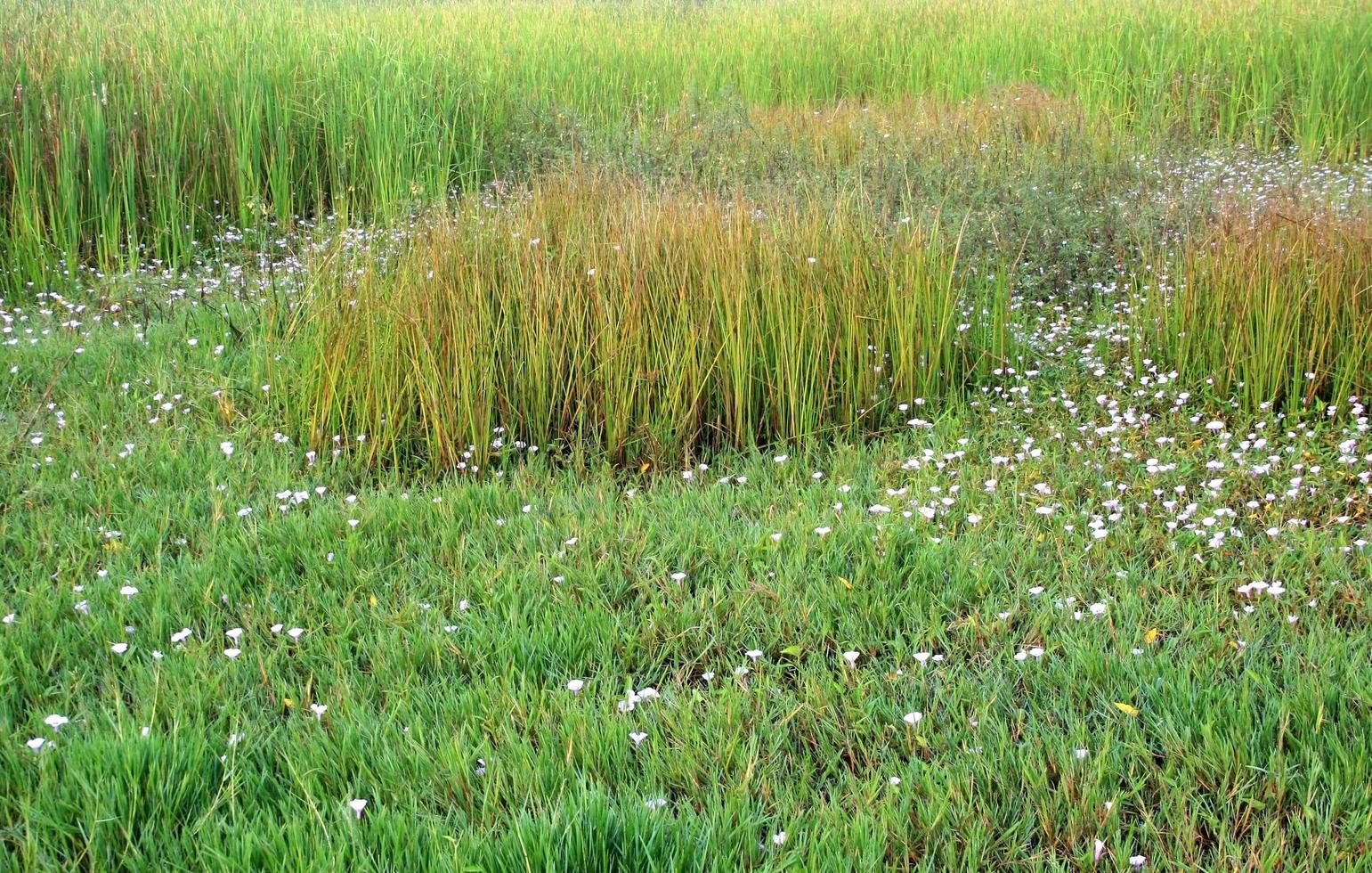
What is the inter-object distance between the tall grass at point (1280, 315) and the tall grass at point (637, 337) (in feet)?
2.36

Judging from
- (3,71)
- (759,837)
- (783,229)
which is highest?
(3,71)

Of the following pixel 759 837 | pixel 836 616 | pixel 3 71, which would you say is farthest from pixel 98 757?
pixel 3 71

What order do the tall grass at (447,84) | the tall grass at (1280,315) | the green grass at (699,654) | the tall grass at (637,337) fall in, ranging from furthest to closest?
the tall grass at (447,84) → the tall grass at (637,337) → the tall grass at (1280,315) → the green grass at (699,654)

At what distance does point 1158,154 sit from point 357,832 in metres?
7.06

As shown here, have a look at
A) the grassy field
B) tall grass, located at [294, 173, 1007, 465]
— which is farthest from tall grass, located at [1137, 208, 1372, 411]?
tall grass, located at [294, 173, 1007, 465]

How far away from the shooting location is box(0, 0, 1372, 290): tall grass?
644cm

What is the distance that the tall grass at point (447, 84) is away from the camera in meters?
6.44

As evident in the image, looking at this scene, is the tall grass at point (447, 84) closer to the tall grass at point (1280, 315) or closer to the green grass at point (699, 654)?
the green grass at point (699, 654)

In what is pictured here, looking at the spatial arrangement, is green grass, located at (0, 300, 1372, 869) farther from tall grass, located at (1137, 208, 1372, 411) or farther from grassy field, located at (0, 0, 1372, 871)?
tall grass, located at (1137, 208, 1372, 411)

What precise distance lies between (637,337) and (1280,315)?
233 cm

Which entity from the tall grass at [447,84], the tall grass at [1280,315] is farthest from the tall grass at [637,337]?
the tall grass at [447,84]

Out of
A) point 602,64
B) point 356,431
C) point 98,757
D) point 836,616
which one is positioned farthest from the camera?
point 602,64

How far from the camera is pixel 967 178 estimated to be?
6.30 m

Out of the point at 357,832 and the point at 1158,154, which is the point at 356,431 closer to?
the point at 357,832
